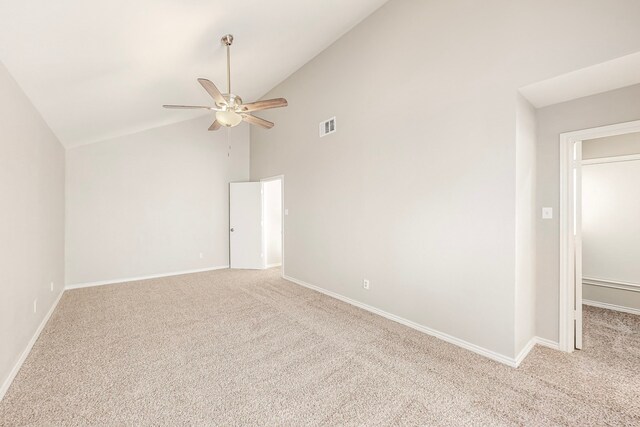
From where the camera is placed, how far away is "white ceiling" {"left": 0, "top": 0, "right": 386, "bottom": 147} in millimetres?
1858

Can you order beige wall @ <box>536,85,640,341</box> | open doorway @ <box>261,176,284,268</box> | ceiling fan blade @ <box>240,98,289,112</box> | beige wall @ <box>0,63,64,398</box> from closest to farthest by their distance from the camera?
beige wall @ <box>0,63,64,398</box>
beige wall @ <box>536,85,640,341</box>
ceiling fan blade @ <box>240,98,289,112</box>
open doorway @ <box>261,176,284,268</box>

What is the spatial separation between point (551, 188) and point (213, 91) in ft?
11.1

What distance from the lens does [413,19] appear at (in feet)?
10.1

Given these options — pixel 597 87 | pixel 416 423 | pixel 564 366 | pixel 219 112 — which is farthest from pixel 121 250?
pixel 597 87

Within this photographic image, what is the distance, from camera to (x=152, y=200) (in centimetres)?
549

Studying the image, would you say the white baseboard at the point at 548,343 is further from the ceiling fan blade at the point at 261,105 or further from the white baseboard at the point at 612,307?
the ceiling fan blade at the point at 261,105

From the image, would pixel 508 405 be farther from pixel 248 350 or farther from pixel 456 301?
pixel 248 350

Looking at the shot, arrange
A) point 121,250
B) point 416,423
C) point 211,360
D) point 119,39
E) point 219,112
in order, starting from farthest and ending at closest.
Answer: point 121,250
point 219,112
point 211,360
point 119,39
point 416,423

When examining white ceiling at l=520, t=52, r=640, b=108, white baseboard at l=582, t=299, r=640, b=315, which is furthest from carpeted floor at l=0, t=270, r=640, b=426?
white ceiling at l=520, t=52, r=640, b=108

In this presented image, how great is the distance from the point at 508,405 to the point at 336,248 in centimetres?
263

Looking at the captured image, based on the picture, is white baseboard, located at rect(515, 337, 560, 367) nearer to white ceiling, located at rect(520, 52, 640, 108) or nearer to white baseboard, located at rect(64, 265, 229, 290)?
white ceiling, located at rect(520, 52, 640, 108)

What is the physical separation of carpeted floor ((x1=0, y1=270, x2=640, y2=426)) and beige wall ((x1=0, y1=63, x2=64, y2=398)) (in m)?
0.28

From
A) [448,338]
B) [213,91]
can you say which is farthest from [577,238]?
[213,91]

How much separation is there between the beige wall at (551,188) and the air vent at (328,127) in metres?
2.44
